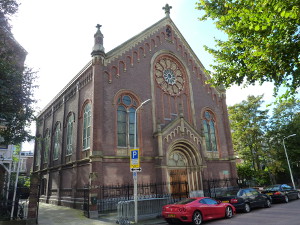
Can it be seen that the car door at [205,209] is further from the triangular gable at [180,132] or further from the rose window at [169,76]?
the rose window at [169,76]

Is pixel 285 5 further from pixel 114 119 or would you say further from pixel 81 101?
pixel 81 101

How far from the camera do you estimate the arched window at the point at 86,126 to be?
19878 millimetres

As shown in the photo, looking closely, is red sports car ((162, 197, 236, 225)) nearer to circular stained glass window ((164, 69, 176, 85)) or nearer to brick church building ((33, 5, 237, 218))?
brick church building ((33, 5, 237, 218))

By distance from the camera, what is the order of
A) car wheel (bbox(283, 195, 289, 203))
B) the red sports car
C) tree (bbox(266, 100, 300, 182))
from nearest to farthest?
1. the red sports car
2. car wheel (bbox(283, 195, 289, 203))
3. tree (bbox(266, 100, 300, 182))

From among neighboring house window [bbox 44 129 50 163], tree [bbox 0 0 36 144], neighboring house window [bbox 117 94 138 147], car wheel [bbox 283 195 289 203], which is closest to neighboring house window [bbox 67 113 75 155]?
neighboring house window [bbox 117 94 138 147]

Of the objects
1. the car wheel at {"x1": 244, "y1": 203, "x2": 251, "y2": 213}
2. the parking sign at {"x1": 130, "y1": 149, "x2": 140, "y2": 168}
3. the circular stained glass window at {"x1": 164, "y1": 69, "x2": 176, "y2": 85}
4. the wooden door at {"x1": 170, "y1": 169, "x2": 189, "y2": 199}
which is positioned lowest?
the car wheel at {"x1": 244, "y1": 203, "x2": 251, "y2": 213}

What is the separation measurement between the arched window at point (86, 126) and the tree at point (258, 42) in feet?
39.6

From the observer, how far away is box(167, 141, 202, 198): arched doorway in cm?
2142

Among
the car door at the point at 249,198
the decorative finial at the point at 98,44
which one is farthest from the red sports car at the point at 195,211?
the decorative finial at the point at 98,44

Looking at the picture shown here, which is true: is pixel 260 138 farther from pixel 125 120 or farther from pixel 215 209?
pixel 215 209

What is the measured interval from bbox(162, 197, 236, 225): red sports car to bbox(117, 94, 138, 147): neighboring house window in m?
8.58

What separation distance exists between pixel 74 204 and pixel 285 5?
19.8 metres

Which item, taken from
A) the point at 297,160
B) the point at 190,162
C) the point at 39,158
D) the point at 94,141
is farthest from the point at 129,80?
the point at 297,160

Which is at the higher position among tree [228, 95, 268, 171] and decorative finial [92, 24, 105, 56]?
decorative finial [92, 24, 105, 56]
